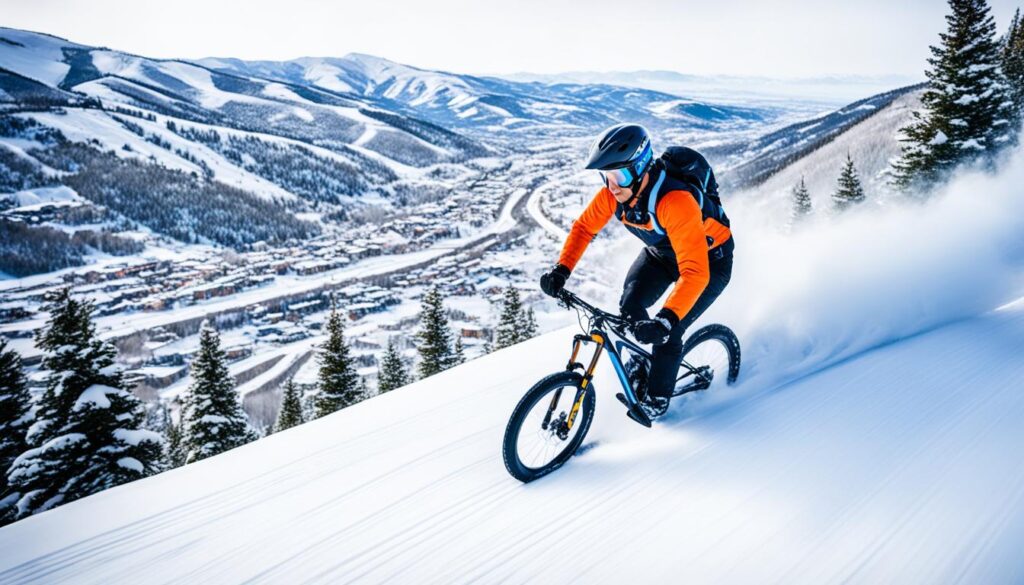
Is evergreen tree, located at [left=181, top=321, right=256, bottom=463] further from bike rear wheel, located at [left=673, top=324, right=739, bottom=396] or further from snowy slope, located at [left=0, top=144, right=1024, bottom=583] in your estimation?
bike rear wheel, located at [left=673, top=324, right=739, bottom=396]

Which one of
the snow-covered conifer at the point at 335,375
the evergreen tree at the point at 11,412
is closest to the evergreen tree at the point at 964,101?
the snow-covered conifer at the point at 335,375

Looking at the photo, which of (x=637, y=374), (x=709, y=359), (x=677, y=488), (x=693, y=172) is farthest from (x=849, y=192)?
(x=677, y=488)

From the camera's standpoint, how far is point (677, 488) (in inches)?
133

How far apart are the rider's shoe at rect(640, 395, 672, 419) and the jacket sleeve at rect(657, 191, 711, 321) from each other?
104 centimetres

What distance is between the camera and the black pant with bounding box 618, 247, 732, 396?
13.0ft

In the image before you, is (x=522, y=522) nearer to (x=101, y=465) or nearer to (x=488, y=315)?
(x=101, y=465)

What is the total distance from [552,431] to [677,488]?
1.05 metres

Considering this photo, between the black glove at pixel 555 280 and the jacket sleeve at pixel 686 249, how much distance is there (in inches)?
36.8

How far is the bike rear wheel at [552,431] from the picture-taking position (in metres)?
3.73

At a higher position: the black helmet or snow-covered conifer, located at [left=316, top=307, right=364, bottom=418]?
the black helmet

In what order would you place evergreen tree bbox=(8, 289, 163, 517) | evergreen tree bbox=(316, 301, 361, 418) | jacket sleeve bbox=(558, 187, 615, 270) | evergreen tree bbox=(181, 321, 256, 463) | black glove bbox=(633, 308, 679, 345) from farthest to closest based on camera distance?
1. evergreen tree bbox=(316, 301, 361, 418)
2. evergreen tree bbox=(181, 321, 256, 463)
3. evergreen tree bbox=(8, 289, 163, 517)
4. jacket sleeve bbox=(558, 187, 615, 270)
5. black glove bbox=(633, 308, 679, 345)

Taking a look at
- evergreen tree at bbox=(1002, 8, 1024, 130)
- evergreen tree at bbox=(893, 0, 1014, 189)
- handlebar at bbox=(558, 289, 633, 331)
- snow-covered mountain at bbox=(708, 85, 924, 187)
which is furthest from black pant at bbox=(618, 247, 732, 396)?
snow-covered mountain at bbox=(708, 85, 924, 187)

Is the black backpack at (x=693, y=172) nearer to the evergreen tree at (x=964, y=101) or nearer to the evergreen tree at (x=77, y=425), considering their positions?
the evergreen tree at (x=77, y=425)

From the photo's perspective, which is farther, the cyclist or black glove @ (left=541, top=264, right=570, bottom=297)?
black glove @ (left=541, top=264, right=570, bottom=297)
